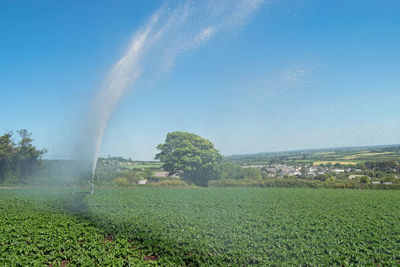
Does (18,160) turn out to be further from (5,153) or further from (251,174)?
(251,174)

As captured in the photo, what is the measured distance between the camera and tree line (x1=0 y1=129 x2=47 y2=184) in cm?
4194

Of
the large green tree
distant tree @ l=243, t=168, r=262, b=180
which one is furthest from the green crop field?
the large green tree

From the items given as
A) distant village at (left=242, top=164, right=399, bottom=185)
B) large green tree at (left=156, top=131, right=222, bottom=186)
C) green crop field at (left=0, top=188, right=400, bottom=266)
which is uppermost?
large green tree at (left=156, top=131, right=222, bottom=186)

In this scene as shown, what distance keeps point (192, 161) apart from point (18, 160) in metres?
31.6

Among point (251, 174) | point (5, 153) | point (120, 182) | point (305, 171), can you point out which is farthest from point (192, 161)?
point (5, 153)

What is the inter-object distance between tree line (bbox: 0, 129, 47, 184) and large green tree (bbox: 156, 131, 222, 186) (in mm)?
23892

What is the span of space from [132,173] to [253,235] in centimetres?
4034

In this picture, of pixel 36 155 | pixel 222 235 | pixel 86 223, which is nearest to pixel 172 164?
pixel 36 155

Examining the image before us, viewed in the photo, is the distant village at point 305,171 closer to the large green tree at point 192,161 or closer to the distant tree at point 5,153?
the large green tree at point 192,161

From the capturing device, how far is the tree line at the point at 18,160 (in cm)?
4194

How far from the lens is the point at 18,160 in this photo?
43.3 meters

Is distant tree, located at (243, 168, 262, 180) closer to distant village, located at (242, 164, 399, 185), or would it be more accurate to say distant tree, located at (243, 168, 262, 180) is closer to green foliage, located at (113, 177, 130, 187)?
distant village, located at (242, 164, 399, 185)

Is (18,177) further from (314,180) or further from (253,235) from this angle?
(314,180)

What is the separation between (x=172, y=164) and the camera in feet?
161
